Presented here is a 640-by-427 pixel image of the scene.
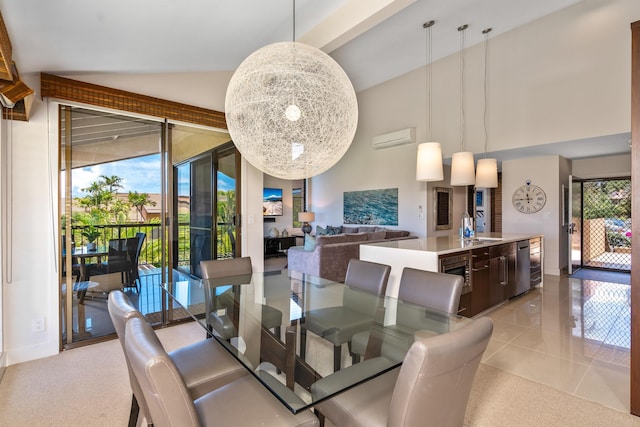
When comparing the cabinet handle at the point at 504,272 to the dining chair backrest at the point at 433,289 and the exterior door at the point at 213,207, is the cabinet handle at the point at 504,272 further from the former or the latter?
the exterior door at the point at 213,207

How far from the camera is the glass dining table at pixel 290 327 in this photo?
1.28m

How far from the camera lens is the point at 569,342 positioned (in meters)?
3.05

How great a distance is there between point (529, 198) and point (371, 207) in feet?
11.5

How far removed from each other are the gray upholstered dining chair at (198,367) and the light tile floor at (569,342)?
2177 millimetres

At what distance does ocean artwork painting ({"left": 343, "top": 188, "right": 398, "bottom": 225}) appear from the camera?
25.9ft

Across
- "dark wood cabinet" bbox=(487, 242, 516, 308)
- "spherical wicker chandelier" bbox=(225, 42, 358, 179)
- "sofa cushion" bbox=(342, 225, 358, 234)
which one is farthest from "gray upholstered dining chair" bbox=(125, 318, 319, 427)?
"sofa cushion" bbox=(342, 225, 358, 234)

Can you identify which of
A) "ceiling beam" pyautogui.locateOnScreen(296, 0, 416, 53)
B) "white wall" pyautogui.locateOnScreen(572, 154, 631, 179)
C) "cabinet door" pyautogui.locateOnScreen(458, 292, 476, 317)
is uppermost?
"ceiling beam" pyautogui.locateOnScreen(296, 0, 416, 53)

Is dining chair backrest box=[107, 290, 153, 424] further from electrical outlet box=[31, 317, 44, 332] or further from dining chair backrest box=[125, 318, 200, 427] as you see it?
electrical outlet box=[31, 317, 44, 332]

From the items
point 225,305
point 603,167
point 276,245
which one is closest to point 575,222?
point 603,167

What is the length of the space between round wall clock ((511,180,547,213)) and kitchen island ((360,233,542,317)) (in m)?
2.50

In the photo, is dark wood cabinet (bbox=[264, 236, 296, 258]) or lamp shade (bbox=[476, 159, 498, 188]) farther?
dark wood cabinet (bbox=[264, 236, 296, 258])

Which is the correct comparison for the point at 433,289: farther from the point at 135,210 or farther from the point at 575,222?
the point at 575,222

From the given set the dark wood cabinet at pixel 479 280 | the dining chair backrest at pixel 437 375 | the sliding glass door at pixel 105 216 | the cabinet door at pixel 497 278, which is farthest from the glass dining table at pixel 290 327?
the cabinet door at pixel 497 278

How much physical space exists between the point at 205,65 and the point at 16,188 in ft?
6.67
